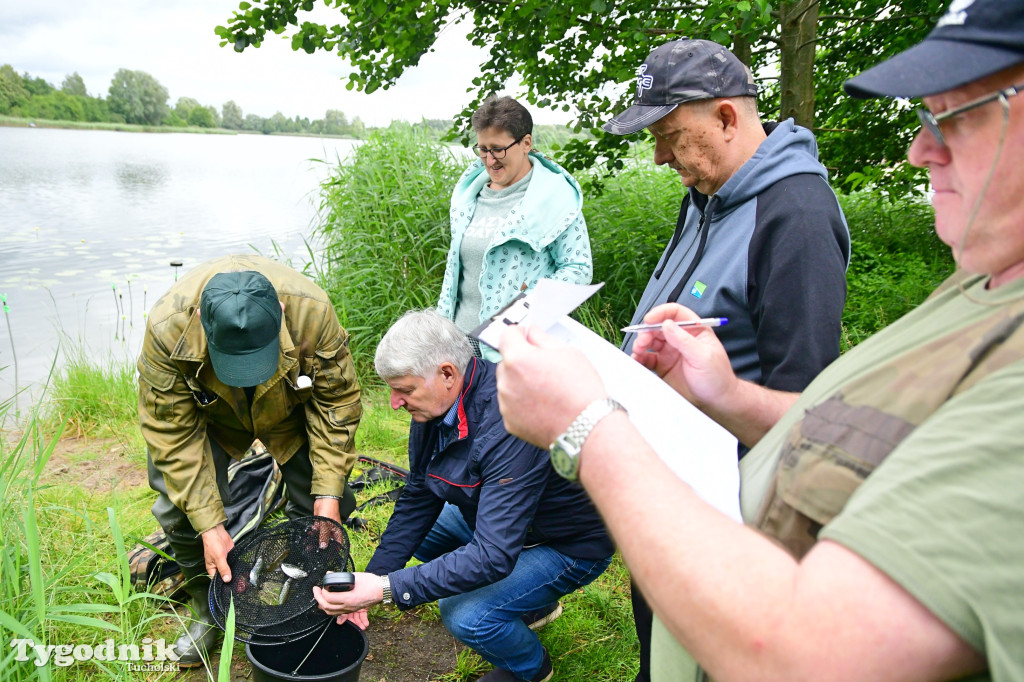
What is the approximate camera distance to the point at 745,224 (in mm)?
1908

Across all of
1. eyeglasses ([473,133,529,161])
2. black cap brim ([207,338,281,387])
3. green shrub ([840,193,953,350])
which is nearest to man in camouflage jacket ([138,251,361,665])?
black cap brim ([207,338,281,387])

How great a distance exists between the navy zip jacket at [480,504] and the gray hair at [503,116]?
5.04 feet

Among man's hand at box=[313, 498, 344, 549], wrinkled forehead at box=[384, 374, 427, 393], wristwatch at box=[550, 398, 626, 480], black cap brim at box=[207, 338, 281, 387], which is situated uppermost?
wristwatch at box=[550, 398, 626, 480]

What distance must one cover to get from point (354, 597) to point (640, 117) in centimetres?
184

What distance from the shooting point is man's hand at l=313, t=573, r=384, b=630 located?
2.22 m

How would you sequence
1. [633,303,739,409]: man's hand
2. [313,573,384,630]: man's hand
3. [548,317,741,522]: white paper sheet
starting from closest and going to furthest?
1. [548,317,741,522]: white paper sheet
2. [633,303,739,409]: man's hand
3. [313,573,384,630]: man's hand

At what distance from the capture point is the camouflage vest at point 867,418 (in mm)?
741

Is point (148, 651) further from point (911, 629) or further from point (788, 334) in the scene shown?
point (911, 629)

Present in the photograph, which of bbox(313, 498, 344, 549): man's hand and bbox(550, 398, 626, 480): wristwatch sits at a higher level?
bbox(550, 398, 626, 480): wristwatch

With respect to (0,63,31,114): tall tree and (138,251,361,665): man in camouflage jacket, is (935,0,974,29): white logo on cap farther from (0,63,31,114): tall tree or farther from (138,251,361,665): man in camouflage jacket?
(0,63,31,114): tall tree

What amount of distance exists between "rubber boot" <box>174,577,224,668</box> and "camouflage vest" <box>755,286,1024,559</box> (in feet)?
7.61

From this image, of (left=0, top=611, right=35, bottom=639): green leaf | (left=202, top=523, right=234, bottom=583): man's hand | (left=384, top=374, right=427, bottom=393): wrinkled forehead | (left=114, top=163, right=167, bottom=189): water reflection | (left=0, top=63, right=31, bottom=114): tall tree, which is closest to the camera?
(left=0, top=611, right=35, bottom=639): green leaf

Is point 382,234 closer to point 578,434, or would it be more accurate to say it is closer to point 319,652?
point 319,652

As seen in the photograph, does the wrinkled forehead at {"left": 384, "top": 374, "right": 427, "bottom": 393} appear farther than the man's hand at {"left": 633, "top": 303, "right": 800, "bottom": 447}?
Yes
